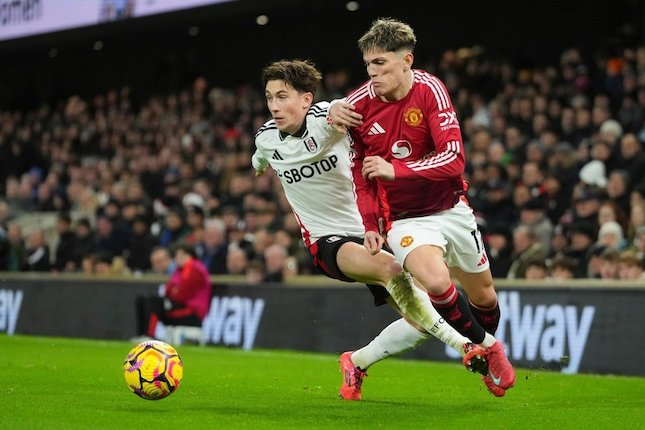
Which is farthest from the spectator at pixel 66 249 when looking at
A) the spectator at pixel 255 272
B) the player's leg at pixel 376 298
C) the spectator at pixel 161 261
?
the player's leg at pixel 376 298

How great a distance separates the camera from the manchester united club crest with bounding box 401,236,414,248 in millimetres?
7797

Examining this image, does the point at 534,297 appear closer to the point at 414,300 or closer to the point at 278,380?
the point at 278,380

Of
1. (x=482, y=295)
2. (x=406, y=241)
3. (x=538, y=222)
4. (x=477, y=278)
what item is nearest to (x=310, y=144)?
(x=406, y=241)

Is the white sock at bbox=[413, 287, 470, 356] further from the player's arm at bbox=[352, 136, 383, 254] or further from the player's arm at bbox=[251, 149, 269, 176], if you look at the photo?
the player's arm at bbox=[251, 149, 269, 176]

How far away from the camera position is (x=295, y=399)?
8484 mm

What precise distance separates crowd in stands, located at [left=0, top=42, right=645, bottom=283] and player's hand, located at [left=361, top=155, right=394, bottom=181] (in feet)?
18.9

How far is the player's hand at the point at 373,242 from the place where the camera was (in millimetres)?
7797

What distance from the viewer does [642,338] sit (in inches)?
471

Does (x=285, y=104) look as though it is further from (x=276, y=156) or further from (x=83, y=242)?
(x=83, y=242)

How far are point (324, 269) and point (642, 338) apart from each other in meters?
4.69

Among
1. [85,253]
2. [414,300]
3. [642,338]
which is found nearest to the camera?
[414,300]

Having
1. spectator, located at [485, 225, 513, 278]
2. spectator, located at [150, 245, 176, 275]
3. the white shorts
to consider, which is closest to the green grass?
the white shorts

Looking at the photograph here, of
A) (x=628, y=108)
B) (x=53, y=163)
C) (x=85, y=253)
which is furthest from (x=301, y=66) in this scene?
(x=53, y=163)

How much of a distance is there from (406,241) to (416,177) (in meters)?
0.49
